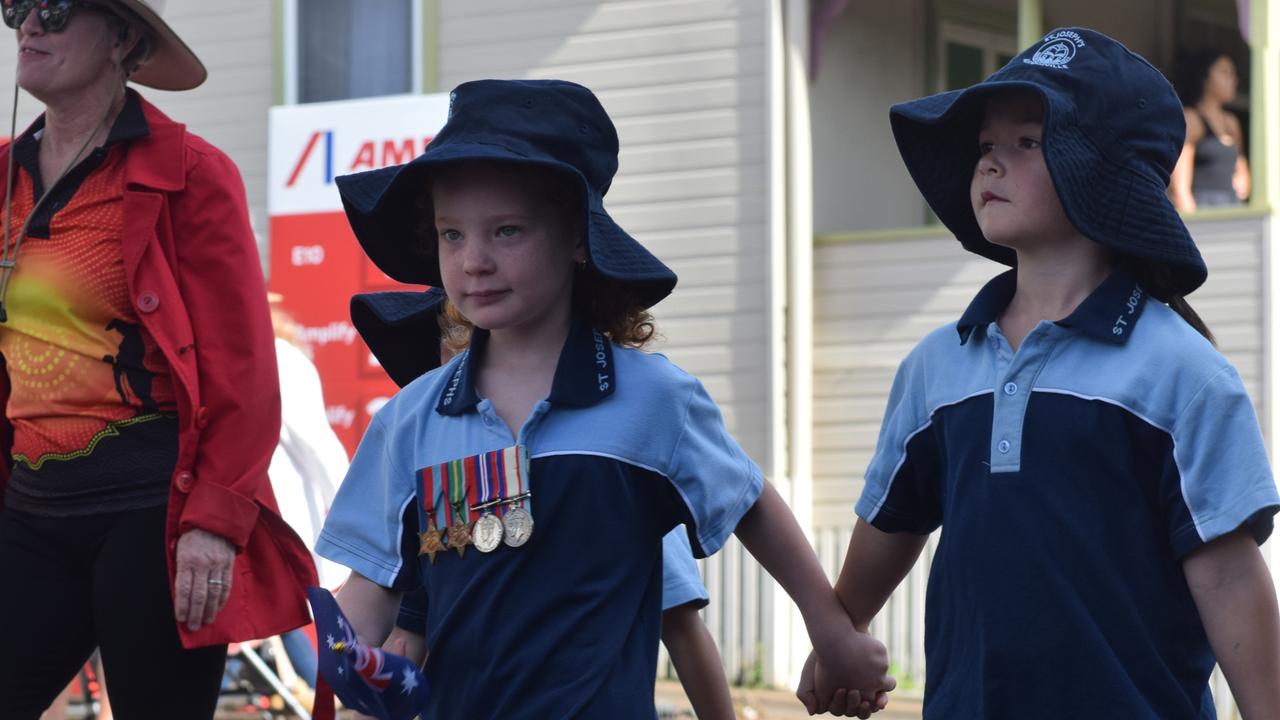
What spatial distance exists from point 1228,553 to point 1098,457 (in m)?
0.25

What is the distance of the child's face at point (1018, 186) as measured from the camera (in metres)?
3.40

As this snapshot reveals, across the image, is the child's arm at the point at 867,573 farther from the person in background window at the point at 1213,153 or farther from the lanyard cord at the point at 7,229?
the person in background window at the point at 1213,153

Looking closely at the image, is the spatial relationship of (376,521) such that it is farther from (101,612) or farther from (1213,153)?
(1213,153)

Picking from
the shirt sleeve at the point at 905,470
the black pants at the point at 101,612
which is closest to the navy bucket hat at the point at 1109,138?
the shirt sleeve at the point at 905,470

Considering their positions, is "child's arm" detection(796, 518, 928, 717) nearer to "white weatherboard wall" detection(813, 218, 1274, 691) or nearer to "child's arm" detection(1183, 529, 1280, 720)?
"child's arm" detection(1183, 529, 1280, 720)

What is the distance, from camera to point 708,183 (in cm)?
1172

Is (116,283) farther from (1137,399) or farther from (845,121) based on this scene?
(845,121)

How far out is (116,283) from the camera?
4.05 meters

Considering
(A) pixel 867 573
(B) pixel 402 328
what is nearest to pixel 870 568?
(A) pixel 867 573

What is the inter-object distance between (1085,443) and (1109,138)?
21.4 inches

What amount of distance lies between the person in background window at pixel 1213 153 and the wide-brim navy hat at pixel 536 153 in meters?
7.89

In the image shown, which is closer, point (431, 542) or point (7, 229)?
point (431, 542)

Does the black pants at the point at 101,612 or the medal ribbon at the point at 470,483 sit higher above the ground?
the medal ribbon at the point at 470,483

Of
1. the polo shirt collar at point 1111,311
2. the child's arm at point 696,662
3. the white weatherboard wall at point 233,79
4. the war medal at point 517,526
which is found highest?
the white weatherboard wall at point 233,79
